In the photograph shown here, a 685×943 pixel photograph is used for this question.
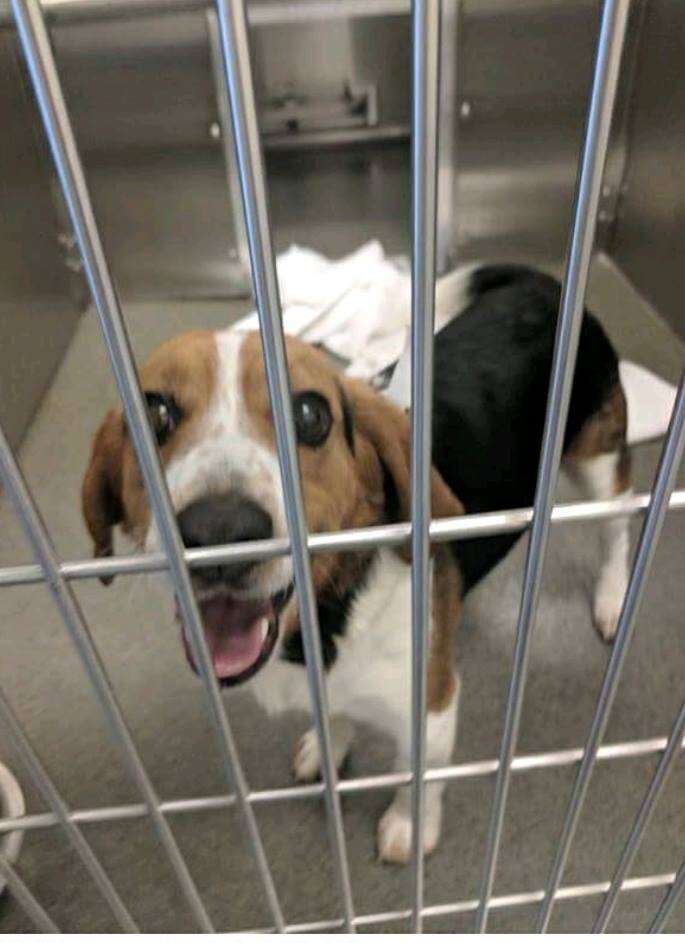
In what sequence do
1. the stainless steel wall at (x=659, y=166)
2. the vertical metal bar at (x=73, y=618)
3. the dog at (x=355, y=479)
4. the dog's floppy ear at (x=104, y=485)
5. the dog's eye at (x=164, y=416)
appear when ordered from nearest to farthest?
the vertical metal bar at (x=73, y=618), the dog at (x=355, y=479), the dog's eye at (x=164, y=416), the dog's floppy ear at (x=104, y=485), the stainless steel wall at (x=659, y=166)

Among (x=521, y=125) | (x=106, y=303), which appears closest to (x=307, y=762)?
(x=106, y=303)

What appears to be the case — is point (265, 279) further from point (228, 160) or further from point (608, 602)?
point (228, 160)

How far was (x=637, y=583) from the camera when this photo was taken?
47 cm

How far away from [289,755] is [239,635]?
58 cm

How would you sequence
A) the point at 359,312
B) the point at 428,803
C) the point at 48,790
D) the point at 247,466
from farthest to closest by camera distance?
the point at 359,312 → the point at 428,803 → the point at 247,466 → the point at 48,790

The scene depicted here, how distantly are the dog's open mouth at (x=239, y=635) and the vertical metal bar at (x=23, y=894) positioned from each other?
0.20 meters

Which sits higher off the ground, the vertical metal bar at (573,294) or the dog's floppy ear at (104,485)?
the vertical metal bar at (573,294)

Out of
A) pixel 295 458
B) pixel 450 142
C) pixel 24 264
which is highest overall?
pixel 295 458

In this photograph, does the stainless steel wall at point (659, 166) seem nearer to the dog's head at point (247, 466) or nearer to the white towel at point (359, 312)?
the white towel at point (359, 312)

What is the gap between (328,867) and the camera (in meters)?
1.06

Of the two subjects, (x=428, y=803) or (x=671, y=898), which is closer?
(x=671, y=898)

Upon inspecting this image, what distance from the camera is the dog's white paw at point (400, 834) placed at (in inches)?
41.0

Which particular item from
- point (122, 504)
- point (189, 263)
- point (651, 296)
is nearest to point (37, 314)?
point (189, 263)

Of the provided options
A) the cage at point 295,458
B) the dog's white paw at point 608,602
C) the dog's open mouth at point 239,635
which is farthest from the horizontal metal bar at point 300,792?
the dog's white paw at point 608,602
